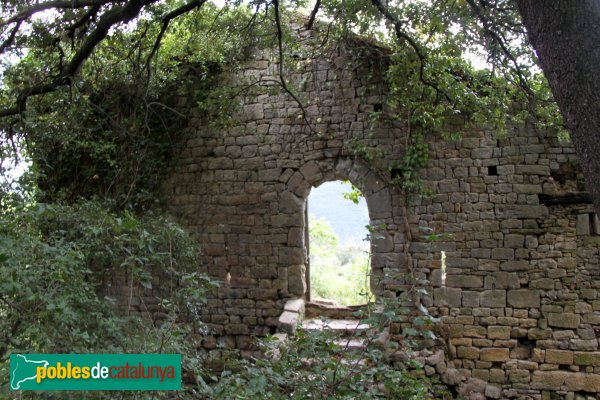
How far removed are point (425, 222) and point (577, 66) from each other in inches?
156

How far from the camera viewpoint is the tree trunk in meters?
2.73

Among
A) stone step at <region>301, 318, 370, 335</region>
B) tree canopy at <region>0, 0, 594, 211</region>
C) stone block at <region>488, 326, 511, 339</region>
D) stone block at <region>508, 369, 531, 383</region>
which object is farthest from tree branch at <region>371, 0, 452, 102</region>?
stone block at <region>508, 369, 531, 383</region>

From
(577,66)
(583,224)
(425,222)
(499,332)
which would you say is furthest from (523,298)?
(577,66)

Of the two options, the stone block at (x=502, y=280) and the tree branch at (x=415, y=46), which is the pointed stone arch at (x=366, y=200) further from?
the tree branch at (x=415, y=46)

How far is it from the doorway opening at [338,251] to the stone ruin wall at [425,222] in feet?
2.31

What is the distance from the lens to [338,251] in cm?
2383

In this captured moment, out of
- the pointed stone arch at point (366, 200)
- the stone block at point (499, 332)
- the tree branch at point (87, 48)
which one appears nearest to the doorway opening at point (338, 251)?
the pointed stone arch at point (366, 200)

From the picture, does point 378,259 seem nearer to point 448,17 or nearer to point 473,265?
point 473,265

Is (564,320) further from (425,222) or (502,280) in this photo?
(425,222)

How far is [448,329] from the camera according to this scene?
682 centimetres

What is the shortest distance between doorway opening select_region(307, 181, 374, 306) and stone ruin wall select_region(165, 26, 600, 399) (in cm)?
70

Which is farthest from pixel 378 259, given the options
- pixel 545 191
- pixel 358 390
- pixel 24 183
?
pixel 24 183

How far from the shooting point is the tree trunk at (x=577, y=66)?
2734 mm

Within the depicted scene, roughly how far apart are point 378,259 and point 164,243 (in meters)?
2.62
